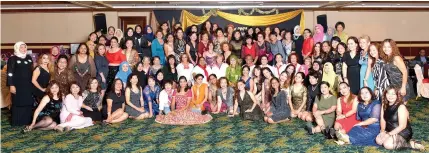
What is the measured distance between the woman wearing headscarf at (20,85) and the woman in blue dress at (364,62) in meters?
4.86

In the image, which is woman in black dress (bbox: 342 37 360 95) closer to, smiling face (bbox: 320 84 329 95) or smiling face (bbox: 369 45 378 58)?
smiling face (bbox: 369 45 378 58)

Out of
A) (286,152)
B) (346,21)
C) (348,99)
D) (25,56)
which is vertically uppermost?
(346,21)

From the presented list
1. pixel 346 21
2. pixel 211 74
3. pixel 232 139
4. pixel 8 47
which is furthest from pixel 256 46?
pixel 8 47

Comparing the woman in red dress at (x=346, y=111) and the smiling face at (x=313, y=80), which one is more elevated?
the smiling face at (x=313, y=80)

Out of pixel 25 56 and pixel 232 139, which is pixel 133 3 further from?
pixel 232 139

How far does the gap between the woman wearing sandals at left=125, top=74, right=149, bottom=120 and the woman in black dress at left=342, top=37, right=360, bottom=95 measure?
10.4 feet

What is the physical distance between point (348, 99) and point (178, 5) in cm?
666

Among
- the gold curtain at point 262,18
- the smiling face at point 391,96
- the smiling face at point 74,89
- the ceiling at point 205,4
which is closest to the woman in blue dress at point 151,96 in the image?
the smiling face at point 74,89

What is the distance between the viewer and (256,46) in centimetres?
796

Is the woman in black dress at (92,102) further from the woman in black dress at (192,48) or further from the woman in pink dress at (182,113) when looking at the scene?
the woman in black dress at (192,48)

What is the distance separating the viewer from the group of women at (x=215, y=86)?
16.1 ft

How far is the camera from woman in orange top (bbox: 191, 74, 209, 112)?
673cm

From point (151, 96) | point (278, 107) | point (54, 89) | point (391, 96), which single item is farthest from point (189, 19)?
point (391, 96)

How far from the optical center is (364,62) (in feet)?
19.0
